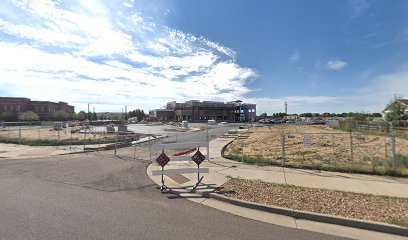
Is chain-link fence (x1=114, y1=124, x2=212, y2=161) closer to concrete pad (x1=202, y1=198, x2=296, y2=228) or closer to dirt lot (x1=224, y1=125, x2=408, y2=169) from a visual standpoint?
concrete pad (x1=202, y1=198, x2=296, y2=228)

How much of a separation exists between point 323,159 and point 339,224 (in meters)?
8.00

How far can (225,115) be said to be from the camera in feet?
365

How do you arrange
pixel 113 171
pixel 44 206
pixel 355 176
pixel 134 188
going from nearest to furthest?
pixel 44 206, pixel 134 188, pixel 355 176, pixel 113 171

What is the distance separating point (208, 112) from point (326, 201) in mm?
103592

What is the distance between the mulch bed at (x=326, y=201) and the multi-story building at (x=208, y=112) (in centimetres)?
9686

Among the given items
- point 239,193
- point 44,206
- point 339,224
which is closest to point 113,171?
point 44,206

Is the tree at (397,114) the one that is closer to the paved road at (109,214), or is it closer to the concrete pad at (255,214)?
the concrete pad at (255,214)

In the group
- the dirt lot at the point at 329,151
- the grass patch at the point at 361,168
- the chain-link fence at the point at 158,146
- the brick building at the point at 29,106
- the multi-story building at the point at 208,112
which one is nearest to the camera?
the grass patch at the point at 361,168

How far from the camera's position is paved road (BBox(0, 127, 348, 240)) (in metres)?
4.46

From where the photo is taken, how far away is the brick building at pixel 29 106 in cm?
8975

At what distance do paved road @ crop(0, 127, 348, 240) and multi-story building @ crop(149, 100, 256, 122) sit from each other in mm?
95864

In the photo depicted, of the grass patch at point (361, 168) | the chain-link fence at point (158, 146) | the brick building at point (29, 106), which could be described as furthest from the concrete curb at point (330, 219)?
the brick building at point (29, 106)

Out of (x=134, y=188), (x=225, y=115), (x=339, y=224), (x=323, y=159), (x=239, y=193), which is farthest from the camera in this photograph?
(x=225, y=115)

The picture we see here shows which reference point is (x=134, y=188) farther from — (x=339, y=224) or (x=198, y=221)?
(x=339, y=224)
